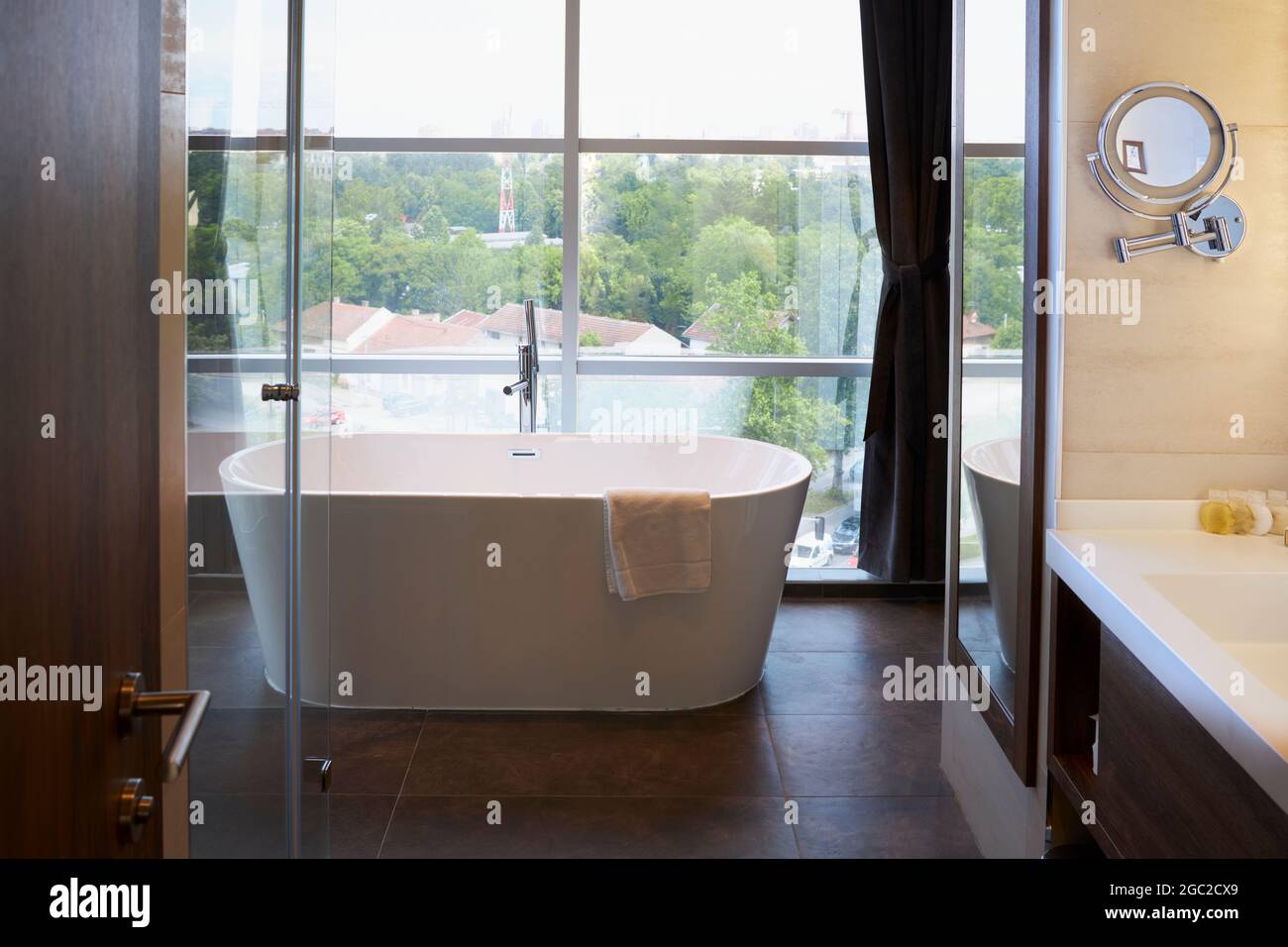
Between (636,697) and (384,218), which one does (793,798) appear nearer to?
(636,697)

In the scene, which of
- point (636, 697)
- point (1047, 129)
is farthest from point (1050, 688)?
point (636, 697)

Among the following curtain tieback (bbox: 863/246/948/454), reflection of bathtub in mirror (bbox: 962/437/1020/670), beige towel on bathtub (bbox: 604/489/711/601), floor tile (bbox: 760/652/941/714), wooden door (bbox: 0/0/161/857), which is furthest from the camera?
curtain tieback (bbox: 863/246/948/454)

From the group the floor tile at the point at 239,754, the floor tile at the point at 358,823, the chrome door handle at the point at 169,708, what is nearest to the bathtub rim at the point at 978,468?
the floor tile at the point at 239,754

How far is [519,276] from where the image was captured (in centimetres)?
449

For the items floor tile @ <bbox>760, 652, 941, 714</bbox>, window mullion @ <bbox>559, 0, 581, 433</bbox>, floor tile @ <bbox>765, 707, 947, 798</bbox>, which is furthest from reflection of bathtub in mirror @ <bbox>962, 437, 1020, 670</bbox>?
window mullion @ <bbox>559, 0, 581, 433</bbox>

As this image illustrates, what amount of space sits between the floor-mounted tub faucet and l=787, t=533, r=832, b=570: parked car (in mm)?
1276

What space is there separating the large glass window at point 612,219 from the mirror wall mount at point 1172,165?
248 centimetres

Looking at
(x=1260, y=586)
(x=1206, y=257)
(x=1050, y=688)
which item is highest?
(x=1206, y=257)

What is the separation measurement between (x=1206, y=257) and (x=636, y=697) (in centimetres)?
202

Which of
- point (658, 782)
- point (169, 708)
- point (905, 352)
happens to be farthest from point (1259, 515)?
point (905, 352)

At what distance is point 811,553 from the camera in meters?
4.64

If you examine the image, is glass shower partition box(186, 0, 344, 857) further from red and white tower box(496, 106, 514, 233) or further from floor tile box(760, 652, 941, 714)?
red and white tower box(496, 106, 514, 233)

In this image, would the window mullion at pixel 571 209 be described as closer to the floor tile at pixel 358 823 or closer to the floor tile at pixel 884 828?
the floor tile at pixel 358 823

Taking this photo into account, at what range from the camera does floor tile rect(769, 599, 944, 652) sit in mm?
3953
